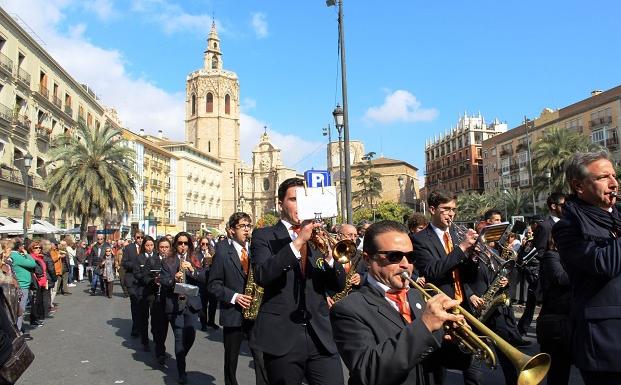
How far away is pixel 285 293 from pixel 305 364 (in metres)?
0.53

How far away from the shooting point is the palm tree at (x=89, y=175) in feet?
100

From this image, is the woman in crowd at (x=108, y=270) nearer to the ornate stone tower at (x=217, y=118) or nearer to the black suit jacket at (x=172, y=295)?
the black suit jacket at (x=172, y=295)

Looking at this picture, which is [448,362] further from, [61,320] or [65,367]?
[61,320]

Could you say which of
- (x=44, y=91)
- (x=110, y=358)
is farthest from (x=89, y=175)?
(x=110, y=358)

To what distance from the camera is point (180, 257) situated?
→ 852 cm

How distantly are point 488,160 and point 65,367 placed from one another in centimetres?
7898

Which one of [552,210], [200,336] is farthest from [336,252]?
[200,336]

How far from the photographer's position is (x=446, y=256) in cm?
432

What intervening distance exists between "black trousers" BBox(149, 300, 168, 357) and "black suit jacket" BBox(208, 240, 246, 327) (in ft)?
7.12

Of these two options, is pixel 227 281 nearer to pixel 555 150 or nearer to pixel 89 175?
pixel 89 175

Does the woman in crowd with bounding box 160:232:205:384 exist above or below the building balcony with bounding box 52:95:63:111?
below

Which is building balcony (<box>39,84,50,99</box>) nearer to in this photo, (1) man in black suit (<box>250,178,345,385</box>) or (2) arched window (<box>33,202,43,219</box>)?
(2) arched window (<box>33,202,43,219</box>)

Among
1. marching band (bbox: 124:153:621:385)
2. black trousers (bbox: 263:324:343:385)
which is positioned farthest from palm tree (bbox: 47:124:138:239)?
black trousers (bbox: 263:324:343:385)

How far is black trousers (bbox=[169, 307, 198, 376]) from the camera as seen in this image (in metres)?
7.01
